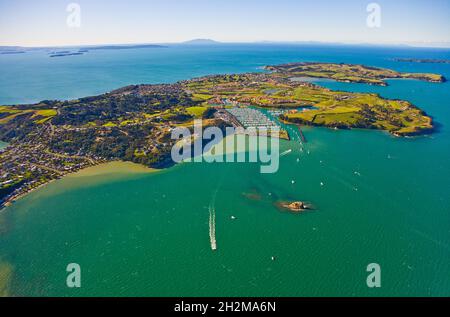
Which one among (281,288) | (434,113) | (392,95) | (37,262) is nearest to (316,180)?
(281,288)

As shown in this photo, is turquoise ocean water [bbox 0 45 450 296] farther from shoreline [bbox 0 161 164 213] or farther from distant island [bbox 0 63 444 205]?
distant island [bbox 0 63 444 205]

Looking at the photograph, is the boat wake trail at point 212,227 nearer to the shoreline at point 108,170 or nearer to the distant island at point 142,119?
the shoreline at point 108,170

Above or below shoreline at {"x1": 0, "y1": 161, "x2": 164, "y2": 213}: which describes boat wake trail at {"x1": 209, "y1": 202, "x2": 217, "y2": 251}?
below

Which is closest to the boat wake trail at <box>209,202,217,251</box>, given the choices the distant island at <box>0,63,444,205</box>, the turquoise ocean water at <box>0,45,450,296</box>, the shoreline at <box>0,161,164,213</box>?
the turquoise ocean water at <box>0,45,450,296</box>

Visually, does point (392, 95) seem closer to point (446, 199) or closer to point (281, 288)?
point (446, 199)

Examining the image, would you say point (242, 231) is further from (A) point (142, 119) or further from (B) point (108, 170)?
(A) point (142, 119)

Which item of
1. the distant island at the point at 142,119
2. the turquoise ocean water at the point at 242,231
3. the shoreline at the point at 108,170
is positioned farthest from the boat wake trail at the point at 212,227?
the distant island at the point at 142,119
